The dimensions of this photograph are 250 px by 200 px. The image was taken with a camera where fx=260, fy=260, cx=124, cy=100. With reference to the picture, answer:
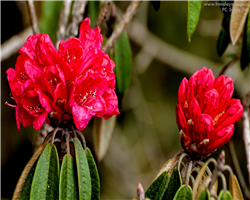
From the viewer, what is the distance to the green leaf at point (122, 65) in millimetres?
1160

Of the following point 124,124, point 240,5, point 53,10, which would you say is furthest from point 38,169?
point 124,124

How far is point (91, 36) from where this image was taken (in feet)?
2.11

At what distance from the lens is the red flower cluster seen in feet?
1.93

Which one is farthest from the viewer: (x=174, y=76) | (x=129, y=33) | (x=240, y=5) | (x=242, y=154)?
(x=174, y=76)

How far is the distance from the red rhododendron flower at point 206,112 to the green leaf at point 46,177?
0.32m

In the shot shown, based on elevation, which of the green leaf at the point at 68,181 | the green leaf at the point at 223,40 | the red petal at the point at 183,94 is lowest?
the green leaf at the point at 68,181

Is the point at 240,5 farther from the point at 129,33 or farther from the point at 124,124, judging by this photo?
the point at 124,124

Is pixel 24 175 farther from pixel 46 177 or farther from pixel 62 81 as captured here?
pixel 62 81

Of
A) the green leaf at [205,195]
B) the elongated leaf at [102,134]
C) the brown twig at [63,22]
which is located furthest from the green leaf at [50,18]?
the green leaf at [205,195]

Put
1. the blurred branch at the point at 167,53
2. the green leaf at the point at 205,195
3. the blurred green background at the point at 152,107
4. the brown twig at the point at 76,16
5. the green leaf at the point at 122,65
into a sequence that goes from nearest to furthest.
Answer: the green leaf at the point at 205,195, the brown twig at the point at 76,16, the green leaf at the point at 122,65, the blurred branch at the point at 167,53, the blurred green background at the point at 152,107

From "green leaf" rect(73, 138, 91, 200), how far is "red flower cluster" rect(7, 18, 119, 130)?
2.4 inches

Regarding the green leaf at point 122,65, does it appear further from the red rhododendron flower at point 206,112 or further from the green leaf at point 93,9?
the red rhododendron flower at point 206,112

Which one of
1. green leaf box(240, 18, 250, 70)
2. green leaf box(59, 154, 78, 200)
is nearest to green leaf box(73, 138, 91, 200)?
green leaf box(59, 154, 78, 200)

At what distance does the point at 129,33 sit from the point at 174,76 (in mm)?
708
